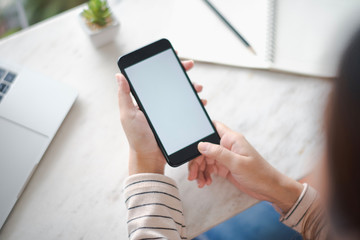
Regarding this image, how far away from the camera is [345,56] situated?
37 centimetres

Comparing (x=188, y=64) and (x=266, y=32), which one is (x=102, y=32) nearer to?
(x=188, y=64)

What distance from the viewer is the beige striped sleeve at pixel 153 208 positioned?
61 cm

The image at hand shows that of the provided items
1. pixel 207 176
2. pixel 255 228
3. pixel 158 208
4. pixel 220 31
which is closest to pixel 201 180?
pixel 207 176

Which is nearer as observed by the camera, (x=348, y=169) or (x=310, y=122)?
(x=348, y=169)

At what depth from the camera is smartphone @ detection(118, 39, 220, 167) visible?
0.67 metres

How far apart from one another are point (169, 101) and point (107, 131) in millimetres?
177

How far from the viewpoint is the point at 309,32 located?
2.67 feet

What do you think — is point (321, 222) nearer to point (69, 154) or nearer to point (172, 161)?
point (172, 161)

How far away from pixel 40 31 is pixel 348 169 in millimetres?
818

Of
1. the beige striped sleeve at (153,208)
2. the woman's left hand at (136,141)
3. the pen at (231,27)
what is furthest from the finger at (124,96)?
the pen at (231,27)

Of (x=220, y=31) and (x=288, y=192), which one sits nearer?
(x=288, y=192)

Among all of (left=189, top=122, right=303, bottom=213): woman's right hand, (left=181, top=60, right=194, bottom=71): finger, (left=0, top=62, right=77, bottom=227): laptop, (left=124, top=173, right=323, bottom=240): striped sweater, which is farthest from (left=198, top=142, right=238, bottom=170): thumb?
(left=0, top=62, right=77, bottom=227): laptop

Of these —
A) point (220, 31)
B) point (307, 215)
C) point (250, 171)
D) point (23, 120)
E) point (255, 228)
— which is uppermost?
point (220, 31)

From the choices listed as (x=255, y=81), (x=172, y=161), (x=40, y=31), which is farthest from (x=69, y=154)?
(x=255, y=81)
